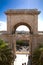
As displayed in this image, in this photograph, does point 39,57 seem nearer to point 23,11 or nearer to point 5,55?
point 5,55

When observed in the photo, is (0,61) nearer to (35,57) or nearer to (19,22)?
(35,57)

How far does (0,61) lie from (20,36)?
8.84 meters

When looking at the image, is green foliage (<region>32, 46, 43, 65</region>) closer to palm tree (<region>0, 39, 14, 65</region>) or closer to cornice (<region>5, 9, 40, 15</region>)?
palm tree (<region>0, 39, 14, 65</region>)

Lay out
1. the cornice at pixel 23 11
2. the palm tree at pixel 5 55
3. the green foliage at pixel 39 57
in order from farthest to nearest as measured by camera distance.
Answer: the cornice at pixel 23 11 < the green foliage at pixel 39 57 < the palm tree at pixel 5 55

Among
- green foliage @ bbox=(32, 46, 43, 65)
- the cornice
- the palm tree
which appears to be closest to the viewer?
the palm tree

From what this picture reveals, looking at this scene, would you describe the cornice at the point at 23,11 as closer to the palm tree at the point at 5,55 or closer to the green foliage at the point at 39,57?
the palm tree at the point at 5,55

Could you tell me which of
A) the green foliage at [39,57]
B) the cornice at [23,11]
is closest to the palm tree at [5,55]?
the green foliage at [39,57]

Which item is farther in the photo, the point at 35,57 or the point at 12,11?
the point at 12,11

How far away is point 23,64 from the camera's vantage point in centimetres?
2967

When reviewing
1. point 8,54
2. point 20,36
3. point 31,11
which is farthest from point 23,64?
point 31,11

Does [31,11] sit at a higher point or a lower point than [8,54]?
higher

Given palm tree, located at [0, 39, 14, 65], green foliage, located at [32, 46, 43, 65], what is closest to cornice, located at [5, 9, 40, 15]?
palm tree, located at [0, 39, 14, 65]

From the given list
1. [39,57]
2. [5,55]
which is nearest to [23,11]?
[5,55]

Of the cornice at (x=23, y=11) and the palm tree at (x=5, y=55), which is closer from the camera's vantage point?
the palm tree at (x=5, y=55)
